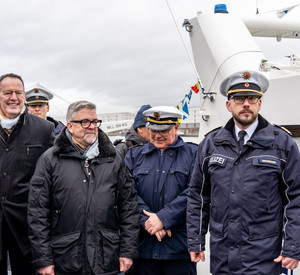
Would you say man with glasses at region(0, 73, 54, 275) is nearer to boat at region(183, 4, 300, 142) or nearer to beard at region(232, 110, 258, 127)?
beard at region(232, 110, 258, 127)

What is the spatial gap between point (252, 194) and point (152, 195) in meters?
0.87

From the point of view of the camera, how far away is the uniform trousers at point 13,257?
262 cm

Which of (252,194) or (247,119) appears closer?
(252,194)

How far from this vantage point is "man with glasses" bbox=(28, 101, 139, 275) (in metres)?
2.34

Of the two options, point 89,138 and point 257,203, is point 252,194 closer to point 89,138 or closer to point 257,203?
point 257,203

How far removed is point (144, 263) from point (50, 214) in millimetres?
826

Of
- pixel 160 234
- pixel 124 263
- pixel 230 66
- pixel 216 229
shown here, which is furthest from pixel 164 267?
pixel 230 66

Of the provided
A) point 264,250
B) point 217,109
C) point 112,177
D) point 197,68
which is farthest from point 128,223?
point 197,68

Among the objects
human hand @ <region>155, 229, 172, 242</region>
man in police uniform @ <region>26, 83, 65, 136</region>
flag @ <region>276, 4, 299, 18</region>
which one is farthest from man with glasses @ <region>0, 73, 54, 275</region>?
flag @ <region>276, 4, 299, 18</region>

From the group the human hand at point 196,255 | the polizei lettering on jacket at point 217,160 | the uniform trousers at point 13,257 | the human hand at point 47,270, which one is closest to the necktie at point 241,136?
the polizei lettering on jacket at point 217,160

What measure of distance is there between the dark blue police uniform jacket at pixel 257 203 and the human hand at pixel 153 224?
1.57 feet

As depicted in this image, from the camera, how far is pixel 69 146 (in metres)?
2.45

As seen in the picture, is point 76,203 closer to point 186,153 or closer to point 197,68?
point 186,153

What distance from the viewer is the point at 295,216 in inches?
82.9
